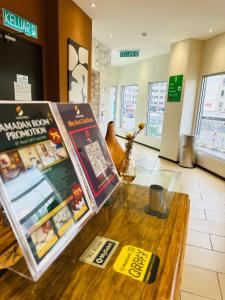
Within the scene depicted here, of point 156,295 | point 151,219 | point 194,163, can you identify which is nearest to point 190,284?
point 151,219

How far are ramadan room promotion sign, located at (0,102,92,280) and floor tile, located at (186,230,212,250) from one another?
86.7 inches

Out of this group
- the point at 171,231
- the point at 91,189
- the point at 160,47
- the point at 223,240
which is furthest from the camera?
the point at 160,47

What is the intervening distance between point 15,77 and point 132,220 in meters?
2.70

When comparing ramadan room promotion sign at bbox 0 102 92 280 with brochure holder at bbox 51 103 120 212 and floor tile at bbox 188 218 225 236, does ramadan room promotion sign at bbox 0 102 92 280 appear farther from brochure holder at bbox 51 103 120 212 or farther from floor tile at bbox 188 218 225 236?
floor tile at bbox 188 218 225 236

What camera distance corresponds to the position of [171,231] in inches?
35.9

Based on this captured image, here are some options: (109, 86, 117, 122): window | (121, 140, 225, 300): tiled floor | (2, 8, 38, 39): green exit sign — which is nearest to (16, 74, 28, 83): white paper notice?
(2, 8, 38, 39): green exit sign

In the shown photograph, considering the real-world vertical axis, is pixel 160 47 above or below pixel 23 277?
above

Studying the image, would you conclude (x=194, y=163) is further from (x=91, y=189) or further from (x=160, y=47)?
(x=91, y=189)

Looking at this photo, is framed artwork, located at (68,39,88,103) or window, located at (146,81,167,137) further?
window, located at (146,81,167,137)

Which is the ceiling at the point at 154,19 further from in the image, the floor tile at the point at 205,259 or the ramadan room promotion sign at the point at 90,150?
the floor tile at the point at 205,259

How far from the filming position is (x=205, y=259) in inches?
87.1

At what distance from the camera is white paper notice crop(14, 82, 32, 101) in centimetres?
290

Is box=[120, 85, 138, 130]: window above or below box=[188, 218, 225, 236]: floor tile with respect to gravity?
above

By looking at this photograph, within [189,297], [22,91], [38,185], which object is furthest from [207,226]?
Answer: [22,91]
